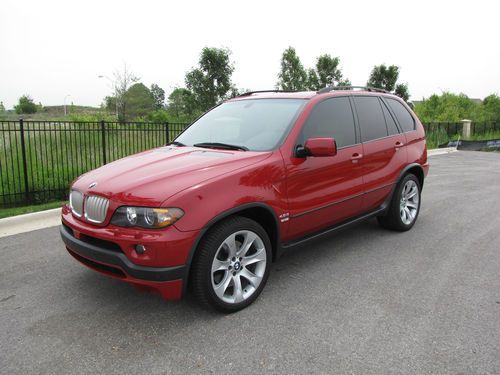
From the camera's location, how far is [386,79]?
2541 cm

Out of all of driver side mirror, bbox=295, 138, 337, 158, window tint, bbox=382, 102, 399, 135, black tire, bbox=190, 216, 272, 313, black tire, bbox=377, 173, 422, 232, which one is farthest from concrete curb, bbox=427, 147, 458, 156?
black tire, bbox=190, 216, 272, 313

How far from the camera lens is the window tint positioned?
16.5 ft

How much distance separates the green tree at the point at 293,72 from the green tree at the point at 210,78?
678cm

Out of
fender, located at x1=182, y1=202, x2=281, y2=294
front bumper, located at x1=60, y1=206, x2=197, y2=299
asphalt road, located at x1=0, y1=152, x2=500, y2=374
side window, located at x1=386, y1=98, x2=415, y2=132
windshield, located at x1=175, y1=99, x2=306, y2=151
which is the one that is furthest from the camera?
side window, located at x1=386, y1=98, x2=415, y2=132

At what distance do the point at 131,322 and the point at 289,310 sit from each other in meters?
1.25

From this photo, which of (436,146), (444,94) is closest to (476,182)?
(436,146)

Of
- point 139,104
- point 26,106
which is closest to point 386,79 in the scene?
point 139,104

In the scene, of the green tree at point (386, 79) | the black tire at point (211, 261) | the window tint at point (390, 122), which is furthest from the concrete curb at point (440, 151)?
the black tire at point (211, 261)

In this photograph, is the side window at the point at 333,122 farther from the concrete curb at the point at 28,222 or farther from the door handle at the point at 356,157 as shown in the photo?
the concrete curb at the point at 28,222

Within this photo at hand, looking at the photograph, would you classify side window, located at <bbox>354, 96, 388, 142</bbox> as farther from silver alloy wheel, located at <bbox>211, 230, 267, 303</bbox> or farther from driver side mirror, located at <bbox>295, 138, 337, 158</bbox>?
silver alloy wheel, located at <bbox>211, 230, 267, 303</bbox>

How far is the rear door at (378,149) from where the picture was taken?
14.9ft

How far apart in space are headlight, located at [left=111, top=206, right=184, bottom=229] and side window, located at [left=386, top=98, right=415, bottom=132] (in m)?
3.62

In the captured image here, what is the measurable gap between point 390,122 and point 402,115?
0.45 m

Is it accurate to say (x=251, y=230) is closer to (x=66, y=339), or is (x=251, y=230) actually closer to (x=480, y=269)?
(x=66, y=339)
